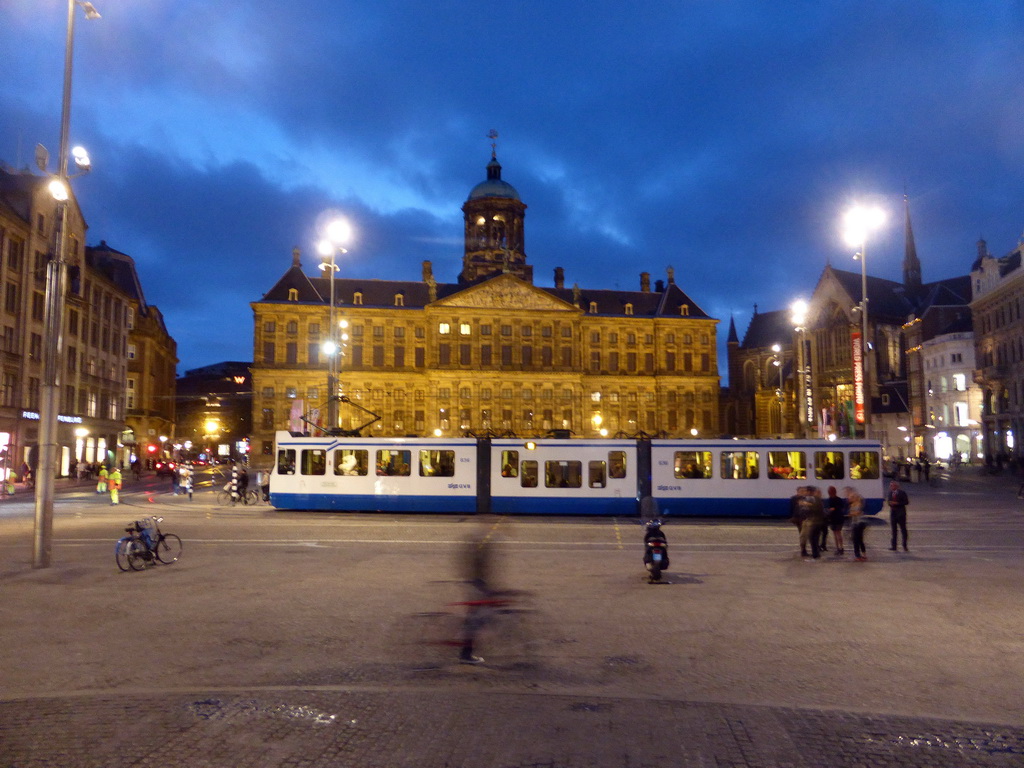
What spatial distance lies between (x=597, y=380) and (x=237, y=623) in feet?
277

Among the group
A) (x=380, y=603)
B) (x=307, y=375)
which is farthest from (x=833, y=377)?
(x=380, y=603)

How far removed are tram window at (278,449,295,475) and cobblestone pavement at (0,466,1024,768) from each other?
11297 mm

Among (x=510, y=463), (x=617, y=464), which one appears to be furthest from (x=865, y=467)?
(x=510, y=463)

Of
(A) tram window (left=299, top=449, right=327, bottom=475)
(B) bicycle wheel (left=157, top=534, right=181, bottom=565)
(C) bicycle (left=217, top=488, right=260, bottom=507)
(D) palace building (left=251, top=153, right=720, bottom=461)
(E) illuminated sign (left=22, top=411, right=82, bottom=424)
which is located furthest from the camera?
(D) palace building (left=251, top=153, right=720, bottom=461)

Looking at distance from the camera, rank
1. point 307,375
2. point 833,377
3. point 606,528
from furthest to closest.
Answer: point 833,377, point 307,375, point 606,528

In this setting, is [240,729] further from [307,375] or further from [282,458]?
[307,375]

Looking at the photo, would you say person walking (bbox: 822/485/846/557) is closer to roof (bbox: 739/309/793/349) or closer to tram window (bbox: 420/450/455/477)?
tram window (bbox: 420/450/455/477)

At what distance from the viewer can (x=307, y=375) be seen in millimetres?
87875

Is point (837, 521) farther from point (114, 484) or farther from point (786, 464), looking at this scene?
point (114, 484)

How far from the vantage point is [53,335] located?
1459 cm

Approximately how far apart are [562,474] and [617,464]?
186cm

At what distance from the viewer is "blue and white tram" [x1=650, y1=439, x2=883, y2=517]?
25828 mm

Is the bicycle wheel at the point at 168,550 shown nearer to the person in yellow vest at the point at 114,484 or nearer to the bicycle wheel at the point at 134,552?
the bicycle wheel at the point at 134,552

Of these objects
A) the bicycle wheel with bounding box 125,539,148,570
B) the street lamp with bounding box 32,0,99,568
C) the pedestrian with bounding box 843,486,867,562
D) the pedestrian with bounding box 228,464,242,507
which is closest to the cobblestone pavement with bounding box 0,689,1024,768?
the bicycle wheel with bounding box 125,539,148,570
